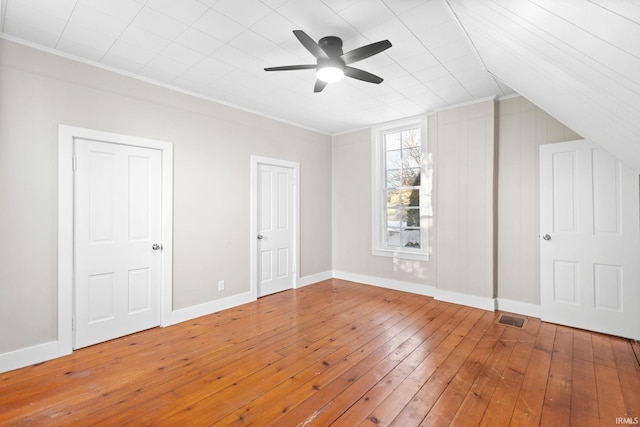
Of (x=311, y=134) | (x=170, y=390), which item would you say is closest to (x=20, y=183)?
(x=170, y=390)

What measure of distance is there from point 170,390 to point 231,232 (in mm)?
2191

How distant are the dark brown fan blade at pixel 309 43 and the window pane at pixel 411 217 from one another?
10.2ft

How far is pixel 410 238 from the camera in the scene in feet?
15.9

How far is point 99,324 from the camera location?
2943 mm

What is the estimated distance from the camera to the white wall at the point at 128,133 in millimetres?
2482

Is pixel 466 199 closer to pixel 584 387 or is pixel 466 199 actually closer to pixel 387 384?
pixel 584 387

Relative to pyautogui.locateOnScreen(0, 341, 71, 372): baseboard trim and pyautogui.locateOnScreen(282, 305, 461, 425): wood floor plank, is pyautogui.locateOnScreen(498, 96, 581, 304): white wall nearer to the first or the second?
pyautogui.locateOnScreen(282, 305, 461, 425): wood floor plank

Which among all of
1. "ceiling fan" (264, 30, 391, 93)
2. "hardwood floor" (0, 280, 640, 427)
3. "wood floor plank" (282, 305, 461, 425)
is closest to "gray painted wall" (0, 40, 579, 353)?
"hardwood floor" (0, 280, 640, 427)

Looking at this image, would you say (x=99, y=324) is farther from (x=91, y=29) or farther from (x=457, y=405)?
(x=457, y=405)

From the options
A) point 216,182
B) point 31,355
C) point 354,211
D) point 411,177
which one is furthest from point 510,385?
point 31,355

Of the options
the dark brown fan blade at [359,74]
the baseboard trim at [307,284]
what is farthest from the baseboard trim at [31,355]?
the dark brown fan blade at [359,74]

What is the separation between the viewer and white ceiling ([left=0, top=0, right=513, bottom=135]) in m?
2.13

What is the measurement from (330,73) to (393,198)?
292 centimetres

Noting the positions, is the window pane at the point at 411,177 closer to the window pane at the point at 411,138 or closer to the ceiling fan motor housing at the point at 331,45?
the window pane at the point at 411,138
